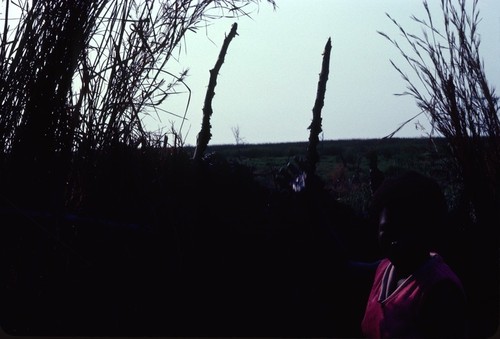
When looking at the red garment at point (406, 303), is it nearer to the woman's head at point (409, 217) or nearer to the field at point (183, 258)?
the woman's head at point (409, 217)

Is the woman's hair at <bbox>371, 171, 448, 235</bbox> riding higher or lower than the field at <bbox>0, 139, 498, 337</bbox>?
higher

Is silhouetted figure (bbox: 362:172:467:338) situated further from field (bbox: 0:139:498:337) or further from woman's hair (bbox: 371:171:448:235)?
field (bbox: 0:139:498:337)

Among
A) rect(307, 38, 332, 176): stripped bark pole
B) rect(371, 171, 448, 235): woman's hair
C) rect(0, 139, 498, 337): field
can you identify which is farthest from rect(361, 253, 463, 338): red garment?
rect(307, 38, 332, 176): stripped bark pole

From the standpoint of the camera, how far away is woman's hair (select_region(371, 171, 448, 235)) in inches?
98.1

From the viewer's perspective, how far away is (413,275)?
241cm

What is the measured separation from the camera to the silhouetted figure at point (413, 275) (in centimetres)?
227

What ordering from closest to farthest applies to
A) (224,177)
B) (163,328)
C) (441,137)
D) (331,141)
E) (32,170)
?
(32,170) < (163,328) < (441,137) < (224,177) < (331,141)

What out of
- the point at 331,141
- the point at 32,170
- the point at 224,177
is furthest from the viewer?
the point at 331,141

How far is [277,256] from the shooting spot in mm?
4078

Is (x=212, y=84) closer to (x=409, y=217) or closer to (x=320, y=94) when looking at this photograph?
(x=320, y=94)

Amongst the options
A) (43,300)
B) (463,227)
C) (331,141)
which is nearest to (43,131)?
(43,300)

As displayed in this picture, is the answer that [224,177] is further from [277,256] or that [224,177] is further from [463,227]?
[463,227]

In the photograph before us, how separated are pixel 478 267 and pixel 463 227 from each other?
0.21m

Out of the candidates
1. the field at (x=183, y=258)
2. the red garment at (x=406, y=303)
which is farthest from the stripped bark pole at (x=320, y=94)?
the red garment at (x=406, y=303)
